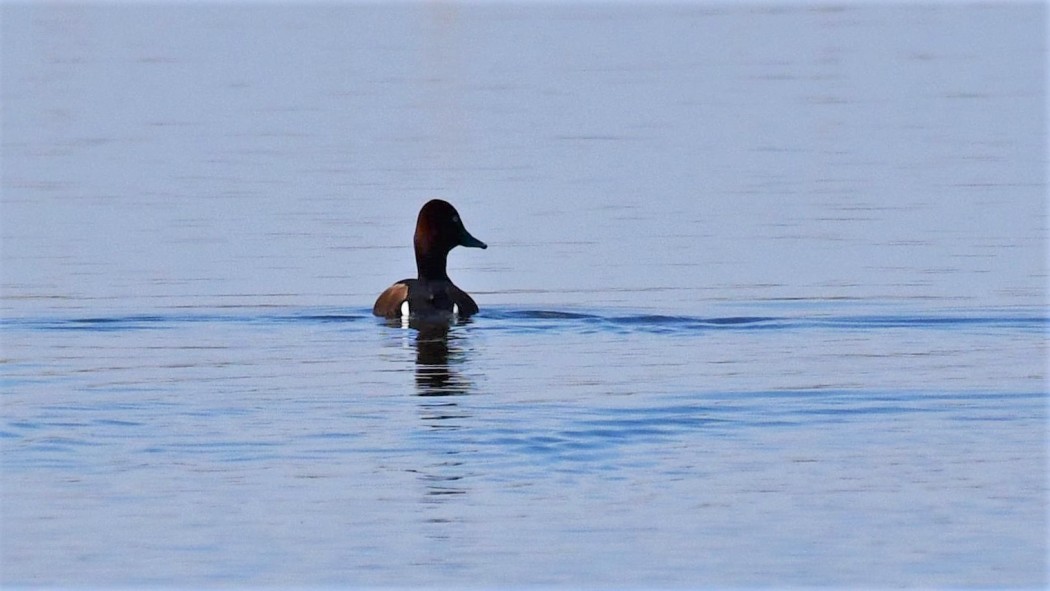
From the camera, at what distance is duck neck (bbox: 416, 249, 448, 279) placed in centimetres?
1625

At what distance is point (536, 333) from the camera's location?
14.7 m

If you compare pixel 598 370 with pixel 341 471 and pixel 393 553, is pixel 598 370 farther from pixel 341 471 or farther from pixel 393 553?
pixel 393 553

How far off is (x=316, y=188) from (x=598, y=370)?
30.1 feet

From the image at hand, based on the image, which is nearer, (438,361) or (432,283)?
(438,361)

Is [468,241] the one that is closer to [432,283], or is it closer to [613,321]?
[432,283]

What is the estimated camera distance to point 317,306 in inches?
630

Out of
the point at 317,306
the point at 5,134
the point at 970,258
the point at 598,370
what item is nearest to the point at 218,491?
the point at 598,370

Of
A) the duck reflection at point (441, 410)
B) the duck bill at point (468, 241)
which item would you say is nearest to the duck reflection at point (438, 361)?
the duck reflection at point (441, 410)

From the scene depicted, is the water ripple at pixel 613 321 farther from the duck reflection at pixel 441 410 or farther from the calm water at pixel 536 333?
the duck reflection at pixel 441 410

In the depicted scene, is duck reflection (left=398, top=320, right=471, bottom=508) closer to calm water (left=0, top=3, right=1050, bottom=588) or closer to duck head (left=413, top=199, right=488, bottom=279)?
calm water (left=0, top=3, right=1050, bottom=588)

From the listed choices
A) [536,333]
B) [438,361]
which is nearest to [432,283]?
[536,333]

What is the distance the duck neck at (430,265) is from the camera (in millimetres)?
16250

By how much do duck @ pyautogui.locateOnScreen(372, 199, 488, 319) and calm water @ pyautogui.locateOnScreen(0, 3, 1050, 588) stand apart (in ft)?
0.84

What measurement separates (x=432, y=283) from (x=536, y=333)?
134 centimetres
